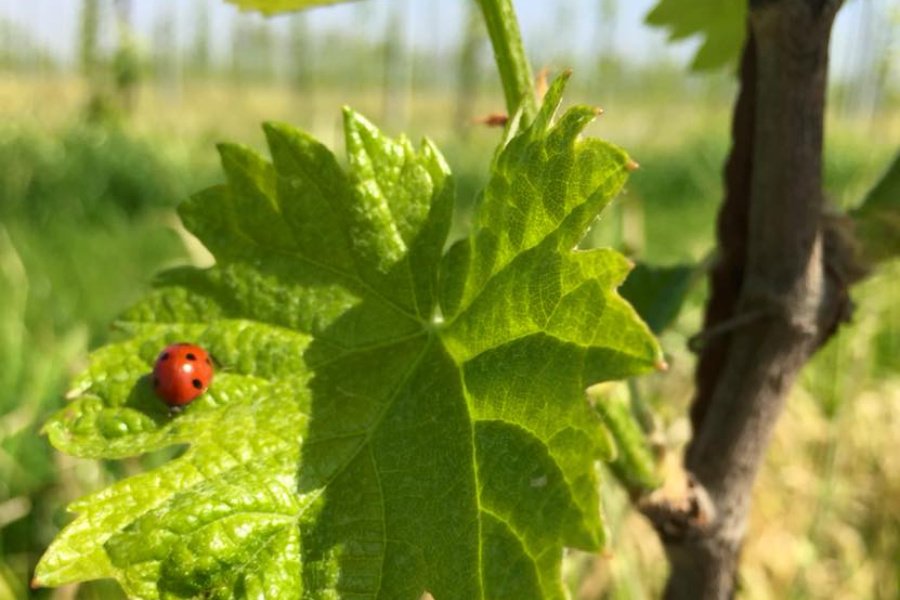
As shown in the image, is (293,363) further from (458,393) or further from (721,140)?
(721,140)

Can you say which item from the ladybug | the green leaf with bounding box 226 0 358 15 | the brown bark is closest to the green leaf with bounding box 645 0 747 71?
the brown bark

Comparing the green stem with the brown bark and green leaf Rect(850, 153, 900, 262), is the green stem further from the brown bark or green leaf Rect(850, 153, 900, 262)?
green leaf Rect(850, 153, 900, 262)

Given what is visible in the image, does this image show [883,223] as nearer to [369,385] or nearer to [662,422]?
[662,422]

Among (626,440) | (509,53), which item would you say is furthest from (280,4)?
(626,440)

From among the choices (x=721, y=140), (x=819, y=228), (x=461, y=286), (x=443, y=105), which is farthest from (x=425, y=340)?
(x=443, y=105)

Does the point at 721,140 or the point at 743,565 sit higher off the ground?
the point at 743,565

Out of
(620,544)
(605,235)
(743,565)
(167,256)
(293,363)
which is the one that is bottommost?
(167,256)
